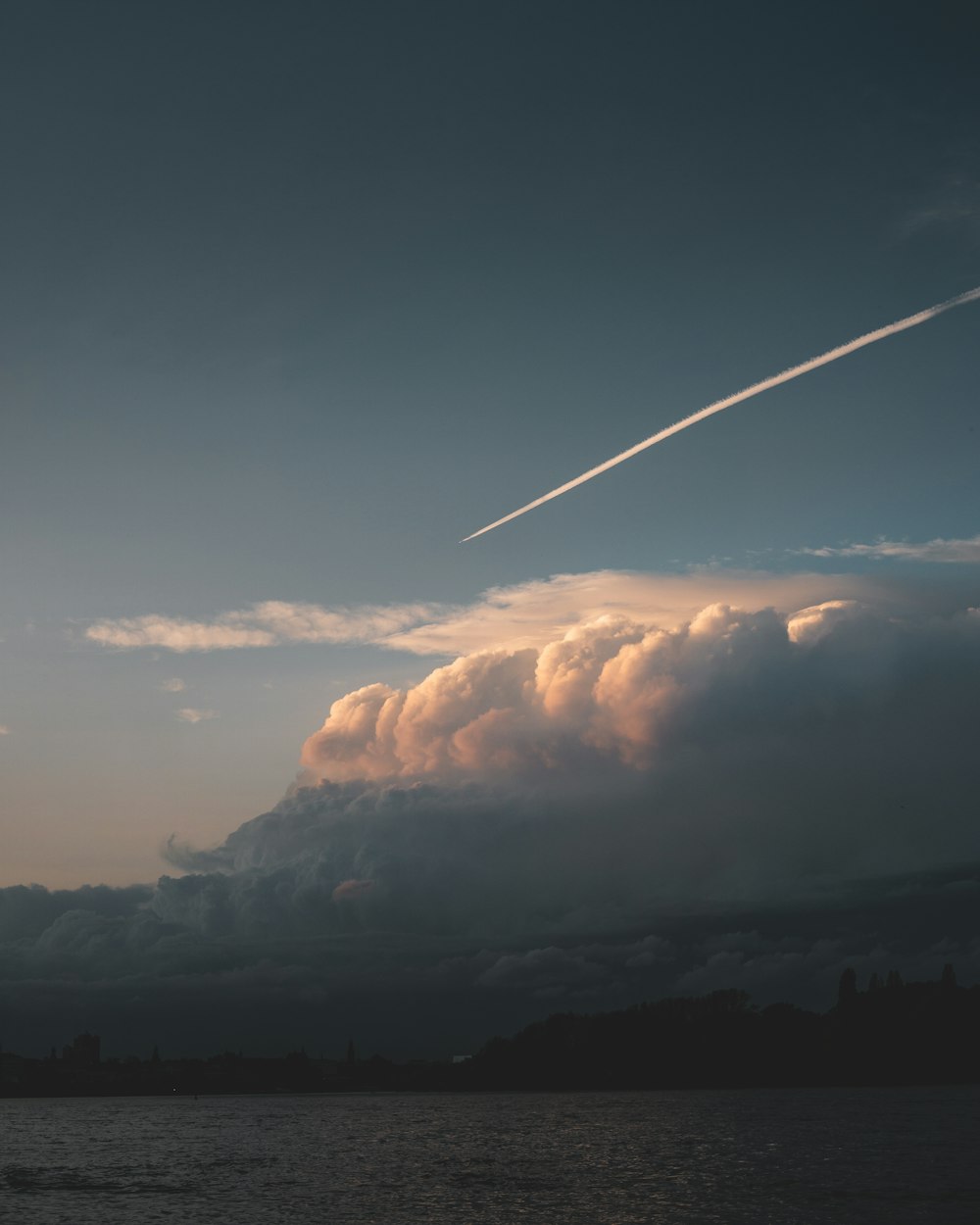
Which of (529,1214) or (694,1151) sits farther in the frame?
(694,1151)

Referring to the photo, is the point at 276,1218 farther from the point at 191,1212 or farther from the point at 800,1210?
the point at 800,1210

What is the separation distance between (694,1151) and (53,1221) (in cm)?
11473

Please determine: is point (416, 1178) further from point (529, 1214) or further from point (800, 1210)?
point (800, 1210)

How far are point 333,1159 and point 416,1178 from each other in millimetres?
52852

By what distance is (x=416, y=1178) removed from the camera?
493 ft

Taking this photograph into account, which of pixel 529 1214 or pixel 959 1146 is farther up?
pixel 529 1214

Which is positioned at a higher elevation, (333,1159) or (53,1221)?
(53,1221)

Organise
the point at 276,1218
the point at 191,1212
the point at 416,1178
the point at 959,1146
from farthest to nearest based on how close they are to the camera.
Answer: the point at 959,1146
the point at 416,1178
the point at 191,1212
the point at 276,1218

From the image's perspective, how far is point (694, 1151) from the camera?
188 m

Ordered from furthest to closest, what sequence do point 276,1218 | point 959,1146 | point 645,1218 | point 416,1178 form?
1. point 959,1146
2. point 416,1178
3. point 276,1218
4. point 645,1218

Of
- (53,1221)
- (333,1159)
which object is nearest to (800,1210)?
(53,1221)

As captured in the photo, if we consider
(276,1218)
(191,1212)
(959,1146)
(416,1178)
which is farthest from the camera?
(959,1146)

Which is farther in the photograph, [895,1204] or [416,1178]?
[416,1178]

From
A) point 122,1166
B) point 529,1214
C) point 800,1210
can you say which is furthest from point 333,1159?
point 800,1210
